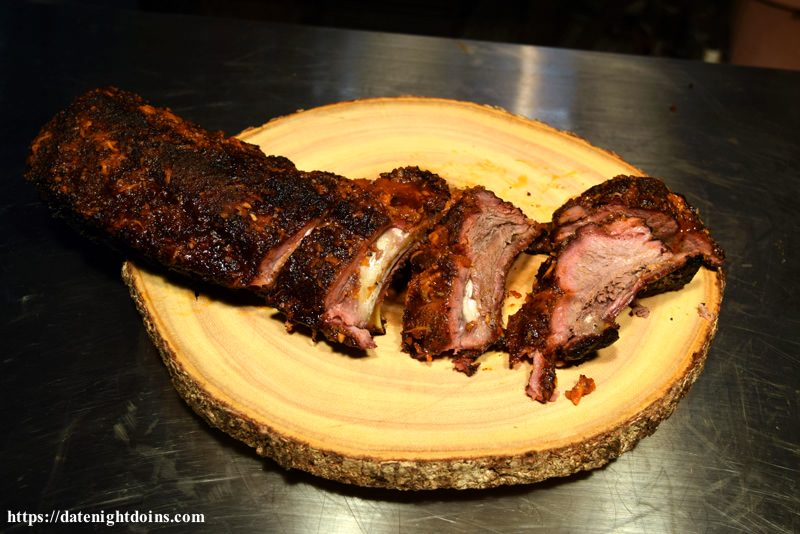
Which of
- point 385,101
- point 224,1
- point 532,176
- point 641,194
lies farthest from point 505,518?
point 224,1

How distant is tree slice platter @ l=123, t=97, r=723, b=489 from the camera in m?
2.75

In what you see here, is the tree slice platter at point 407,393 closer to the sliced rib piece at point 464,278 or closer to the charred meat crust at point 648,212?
the sliced rib piece at point 464,278

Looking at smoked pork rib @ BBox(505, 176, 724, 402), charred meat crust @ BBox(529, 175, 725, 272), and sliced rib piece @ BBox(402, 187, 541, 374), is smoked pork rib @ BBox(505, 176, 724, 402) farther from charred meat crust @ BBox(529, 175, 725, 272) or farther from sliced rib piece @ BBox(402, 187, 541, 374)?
sliced rib piece @ BBox(402, 187, 541, 374)

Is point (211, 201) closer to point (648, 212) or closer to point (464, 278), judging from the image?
point (464, 278)

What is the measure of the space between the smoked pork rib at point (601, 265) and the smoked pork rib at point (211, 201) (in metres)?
0.61

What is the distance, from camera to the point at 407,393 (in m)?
2.95

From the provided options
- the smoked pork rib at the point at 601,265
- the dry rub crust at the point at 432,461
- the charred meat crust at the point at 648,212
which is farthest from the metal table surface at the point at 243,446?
the charred meat crust at the point at 648,212

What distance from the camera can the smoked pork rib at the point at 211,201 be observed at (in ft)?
10.1

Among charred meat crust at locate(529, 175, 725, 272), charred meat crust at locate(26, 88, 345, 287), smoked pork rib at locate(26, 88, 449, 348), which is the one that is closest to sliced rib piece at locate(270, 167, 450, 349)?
smoked pork rib at locate(26, 88, 449, 348)

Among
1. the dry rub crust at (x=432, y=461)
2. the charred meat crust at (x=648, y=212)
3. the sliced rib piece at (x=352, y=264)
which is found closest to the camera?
the dry rub crust at (x=432, y=461)

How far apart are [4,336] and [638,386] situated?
2.96m

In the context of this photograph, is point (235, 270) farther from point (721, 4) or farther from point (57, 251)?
point (721, 4)

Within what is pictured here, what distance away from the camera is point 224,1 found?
321 inches

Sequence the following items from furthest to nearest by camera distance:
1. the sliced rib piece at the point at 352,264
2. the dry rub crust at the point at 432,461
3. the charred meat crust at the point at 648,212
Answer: the charred meat crust at the point at 648,212 → the sliced rib piece at the point at 352,264 → the dry rub crust at the point at 432,461
